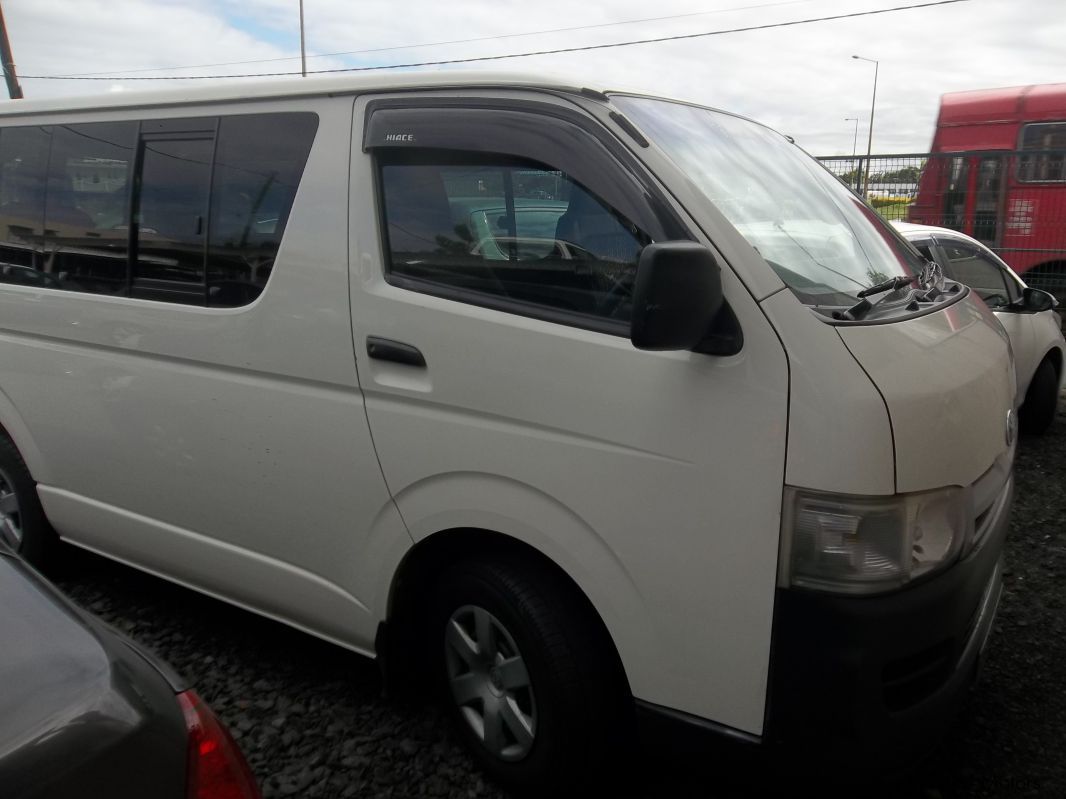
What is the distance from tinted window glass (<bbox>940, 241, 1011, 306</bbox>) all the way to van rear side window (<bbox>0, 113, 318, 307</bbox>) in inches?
201

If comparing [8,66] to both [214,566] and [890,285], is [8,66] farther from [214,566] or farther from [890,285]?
[890,285]

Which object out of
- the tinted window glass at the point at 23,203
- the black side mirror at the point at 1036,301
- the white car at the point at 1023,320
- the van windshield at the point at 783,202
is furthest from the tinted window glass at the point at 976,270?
the tinted window glass at the point at 23,203

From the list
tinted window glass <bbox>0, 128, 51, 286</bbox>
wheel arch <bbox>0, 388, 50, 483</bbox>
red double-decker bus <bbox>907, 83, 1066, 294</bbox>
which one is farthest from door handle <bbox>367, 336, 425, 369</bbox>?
red double-decker bus <bbox>907, 83, 1066, 294</bbox>

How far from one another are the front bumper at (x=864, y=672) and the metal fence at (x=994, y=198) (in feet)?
30.5

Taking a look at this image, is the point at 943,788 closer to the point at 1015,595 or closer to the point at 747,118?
the point at 1015,595

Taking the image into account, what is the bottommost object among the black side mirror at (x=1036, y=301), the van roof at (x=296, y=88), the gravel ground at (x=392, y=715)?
the gravel ground at (x=392, y=715)

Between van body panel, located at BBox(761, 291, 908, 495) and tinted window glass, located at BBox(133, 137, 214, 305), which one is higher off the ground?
tinted window glass, located at BBox(133, 137, 214, 305)

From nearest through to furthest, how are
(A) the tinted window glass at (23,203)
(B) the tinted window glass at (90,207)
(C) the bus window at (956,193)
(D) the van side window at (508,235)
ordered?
(D) the van side window at (508,235), (B) the tinted window glass at (90,207), (A) the tinted window glass at (23,203), (C) the bus window at (956,193)

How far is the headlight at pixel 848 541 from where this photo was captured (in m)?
1.97

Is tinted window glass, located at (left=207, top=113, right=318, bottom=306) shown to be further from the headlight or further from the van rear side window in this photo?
the headlight

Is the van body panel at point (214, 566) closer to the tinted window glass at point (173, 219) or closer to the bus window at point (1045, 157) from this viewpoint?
the tinted window glass at point (173, 219)

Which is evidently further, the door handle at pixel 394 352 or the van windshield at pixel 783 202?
the door handle at pixel 394 352

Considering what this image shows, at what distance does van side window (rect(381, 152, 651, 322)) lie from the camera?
2303mm

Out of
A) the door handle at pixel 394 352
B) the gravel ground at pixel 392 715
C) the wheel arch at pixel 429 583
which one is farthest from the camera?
the gravel ground at pixel 392 715
